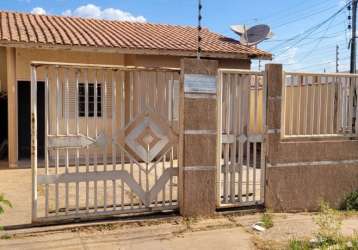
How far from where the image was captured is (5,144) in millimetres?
13102

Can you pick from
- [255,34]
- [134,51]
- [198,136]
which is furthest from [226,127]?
[255,34]

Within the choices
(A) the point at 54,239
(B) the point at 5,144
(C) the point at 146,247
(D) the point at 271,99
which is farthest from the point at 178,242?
(B) the point at 5,144

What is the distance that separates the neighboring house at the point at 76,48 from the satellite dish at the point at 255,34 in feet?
0.95

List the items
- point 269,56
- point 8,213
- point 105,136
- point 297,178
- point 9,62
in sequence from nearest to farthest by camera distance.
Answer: point 105,136, point 8,213, point 297,178, point 9,62, point 269,56

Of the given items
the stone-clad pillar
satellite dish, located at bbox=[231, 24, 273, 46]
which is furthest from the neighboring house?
the stone-clad pillar

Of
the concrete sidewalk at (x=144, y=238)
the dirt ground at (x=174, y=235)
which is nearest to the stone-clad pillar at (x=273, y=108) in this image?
the dirt ground at (x=174, y=235)

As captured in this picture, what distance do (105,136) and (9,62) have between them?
7.10 meters

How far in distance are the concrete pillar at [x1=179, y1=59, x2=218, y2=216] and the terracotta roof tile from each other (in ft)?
20.7

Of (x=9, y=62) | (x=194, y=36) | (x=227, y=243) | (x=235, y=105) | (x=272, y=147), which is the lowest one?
(x=227, y=243)

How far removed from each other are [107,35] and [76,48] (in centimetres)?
192

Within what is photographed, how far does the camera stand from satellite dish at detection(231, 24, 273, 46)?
1420 centimetres

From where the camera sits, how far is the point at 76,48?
446 inches

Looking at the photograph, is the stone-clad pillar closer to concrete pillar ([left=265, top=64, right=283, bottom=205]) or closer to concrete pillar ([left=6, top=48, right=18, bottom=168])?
concrete pillar ([left=265, top=64, right=283, bottom=205])

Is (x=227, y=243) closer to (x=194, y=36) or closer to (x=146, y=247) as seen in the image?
(x=146, y=247)
